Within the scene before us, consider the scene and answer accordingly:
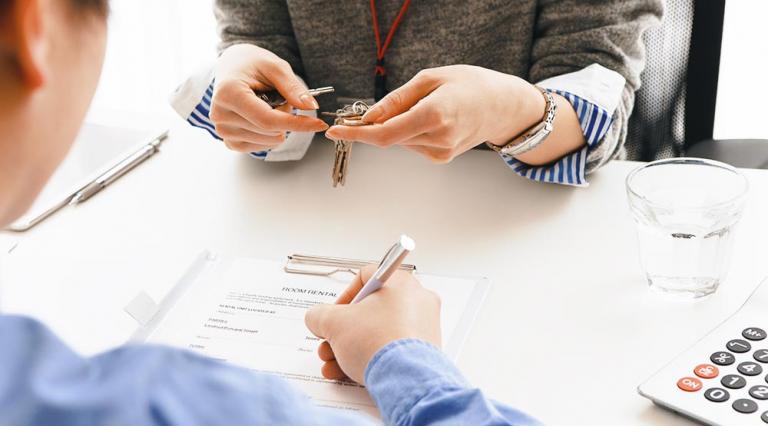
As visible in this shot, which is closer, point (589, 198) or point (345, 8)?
point (589, 198)

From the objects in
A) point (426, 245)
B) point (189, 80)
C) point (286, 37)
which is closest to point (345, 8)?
point (286, 37)

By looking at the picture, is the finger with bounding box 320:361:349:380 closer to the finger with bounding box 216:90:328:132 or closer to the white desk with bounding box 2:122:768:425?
the white desk with bounding box 2:122:768:425

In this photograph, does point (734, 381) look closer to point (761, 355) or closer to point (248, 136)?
point (761, 355)

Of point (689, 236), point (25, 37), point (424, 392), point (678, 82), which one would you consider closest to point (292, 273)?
point (424, 392)

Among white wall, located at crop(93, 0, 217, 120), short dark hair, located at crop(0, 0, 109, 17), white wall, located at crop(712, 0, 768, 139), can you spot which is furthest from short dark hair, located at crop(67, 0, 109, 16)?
white wall, located at crop(93, 0, 217, 120)

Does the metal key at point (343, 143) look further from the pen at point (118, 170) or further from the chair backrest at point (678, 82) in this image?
the chair backrest at point (678, 82)

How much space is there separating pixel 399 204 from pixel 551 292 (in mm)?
231

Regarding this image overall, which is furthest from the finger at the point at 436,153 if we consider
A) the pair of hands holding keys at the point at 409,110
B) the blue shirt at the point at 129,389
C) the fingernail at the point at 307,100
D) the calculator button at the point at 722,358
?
the blue shirt at the point at 129,389

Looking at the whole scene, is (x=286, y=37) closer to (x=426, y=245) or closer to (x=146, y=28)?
(x=426, y=245)

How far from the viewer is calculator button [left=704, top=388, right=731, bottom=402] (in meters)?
0.64

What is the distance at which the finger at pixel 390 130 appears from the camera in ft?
2.70

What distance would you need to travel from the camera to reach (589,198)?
95cm

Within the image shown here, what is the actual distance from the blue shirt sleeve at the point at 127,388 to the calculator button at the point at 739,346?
38 centimetres

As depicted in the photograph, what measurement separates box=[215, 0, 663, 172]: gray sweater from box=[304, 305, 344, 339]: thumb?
0.46 metres
